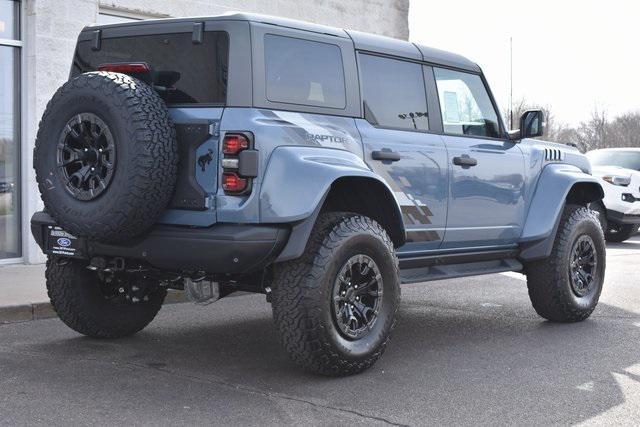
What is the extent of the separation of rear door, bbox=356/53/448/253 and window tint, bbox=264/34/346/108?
241 millimetres

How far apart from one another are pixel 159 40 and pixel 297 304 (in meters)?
1.79

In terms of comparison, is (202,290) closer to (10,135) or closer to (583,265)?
(583,265)

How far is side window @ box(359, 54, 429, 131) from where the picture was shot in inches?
227

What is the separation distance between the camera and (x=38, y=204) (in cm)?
998

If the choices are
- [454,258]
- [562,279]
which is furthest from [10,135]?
[562,279]

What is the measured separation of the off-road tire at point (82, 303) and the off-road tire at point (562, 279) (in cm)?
301

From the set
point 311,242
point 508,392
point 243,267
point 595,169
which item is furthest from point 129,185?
point 595,169

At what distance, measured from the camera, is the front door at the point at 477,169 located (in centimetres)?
626

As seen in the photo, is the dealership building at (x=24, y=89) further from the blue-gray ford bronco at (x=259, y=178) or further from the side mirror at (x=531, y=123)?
the side mirror at (x=531, y=123)

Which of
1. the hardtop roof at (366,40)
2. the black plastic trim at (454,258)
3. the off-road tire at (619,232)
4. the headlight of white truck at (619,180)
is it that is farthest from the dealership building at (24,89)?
the off-road tire at (619,232)

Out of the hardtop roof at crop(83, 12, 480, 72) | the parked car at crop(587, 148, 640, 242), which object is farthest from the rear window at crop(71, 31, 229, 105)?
the parked car at crop(587, 148, 640, 242)

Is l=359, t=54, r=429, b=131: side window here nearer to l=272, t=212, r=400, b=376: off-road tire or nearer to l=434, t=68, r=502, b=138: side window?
l=434, t=68, r=502, b=138: side window

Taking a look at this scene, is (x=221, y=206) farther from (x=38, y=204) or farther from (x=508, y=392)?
(x=38, y=204)

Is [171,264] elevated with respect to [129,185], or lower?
lower
